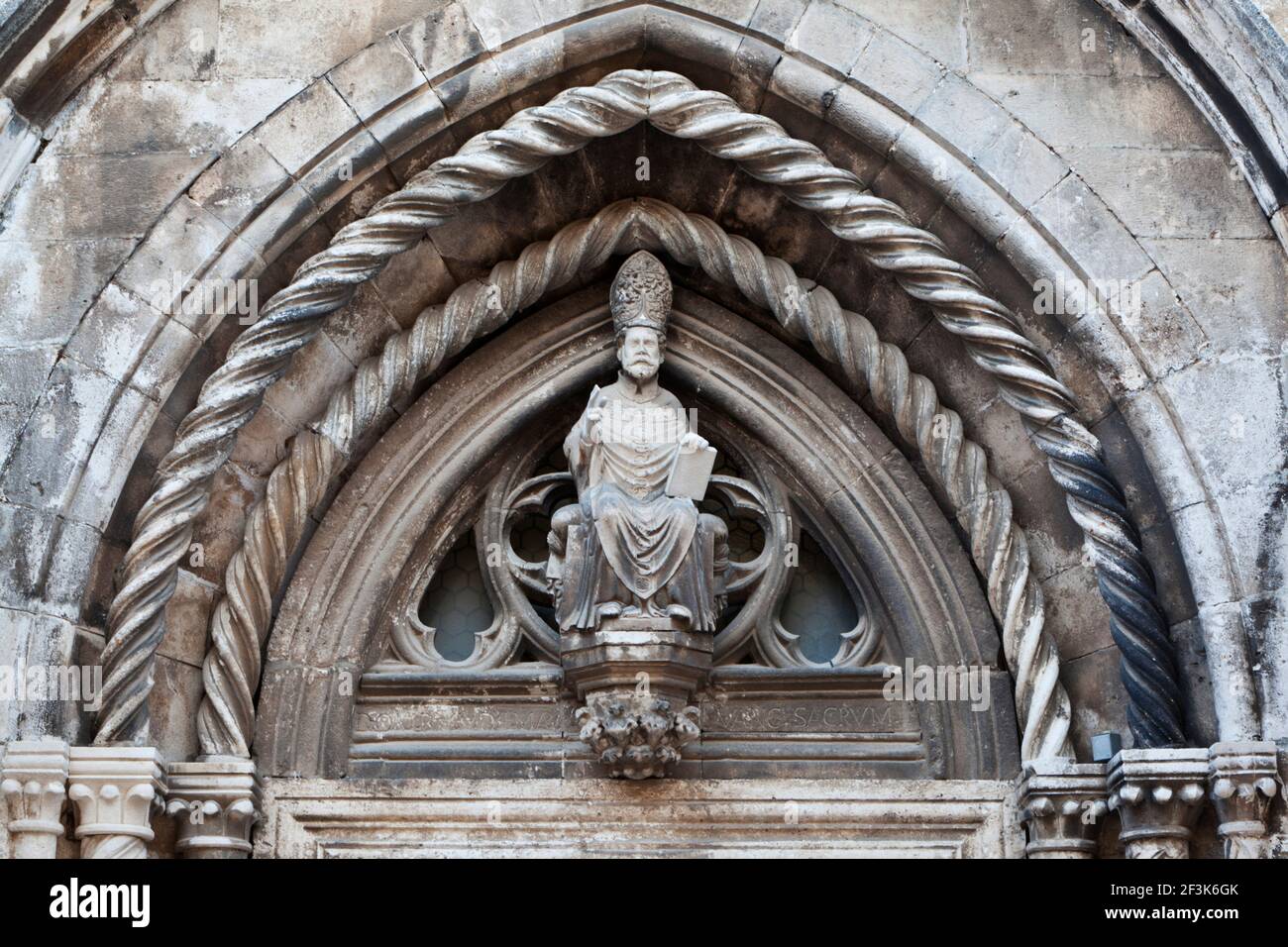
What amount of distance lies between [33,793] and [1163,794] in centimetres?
427

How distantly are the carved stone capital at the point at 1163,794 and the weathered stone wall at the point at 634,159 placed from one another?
0.74 ft

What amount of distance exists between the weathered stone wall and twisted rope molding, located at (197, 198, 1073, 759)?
5.4 inches

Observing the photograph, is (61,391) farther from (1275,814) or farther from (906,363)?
(1275,814)

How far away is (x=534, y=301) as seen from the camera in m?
9.78

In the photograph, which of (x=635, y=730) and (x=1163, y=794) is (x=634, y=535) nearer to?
(x=635, y=730)

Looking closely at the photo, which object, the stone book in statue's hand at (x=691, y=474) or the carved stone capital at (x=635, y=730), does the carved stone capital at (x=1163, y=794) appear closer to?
the carved stone capital at (x=635, y=730)

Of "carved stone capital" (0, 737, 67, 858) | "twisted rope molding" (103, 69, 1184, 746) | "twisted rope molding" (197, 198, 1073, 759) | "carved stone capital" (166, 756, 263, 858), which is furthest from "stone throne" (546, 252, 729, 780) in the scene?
"carved stone capital" (0, 737, 67, 858)

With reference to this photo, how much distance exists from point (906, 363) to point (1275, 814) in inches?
99.1

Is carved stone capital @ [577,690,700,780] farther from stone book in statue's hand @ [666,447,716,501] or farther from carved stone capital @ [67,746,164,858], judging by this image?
carved stone capital @ [67,746,164,858]

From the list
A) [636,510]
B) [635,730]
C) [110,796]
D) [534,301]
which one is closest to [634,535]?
[636,510]

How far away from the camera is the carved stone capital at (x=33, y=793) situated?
8.23 meters

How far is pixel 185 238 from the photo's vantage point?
908 cm

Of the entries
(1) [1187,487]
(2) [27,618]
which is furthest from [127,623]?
(1) [1187,487]

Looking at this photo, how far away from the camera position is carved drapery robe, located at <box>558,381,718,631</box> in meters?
9.02
